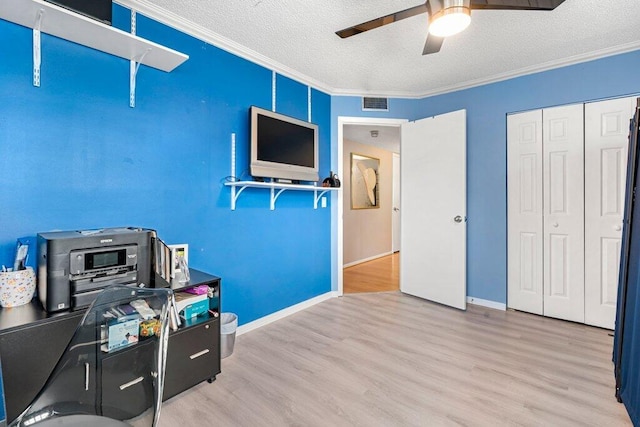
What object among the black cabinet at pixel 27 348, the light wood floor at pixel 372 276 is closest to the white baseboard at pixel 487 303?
the light wood floor at pixel 372 276

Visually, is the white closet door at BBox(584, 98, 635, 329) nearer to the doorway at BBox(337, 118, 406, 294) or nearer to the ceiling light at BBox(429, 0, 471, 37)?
the doorway at BBox(337, 118, 406, 294)

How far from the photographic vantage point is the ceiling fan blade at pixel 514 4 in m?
1.63

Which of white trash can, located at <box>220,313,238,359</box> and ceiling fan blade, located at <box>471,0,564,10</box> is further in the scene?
white trash can, located at <box>220,313,238,359</box>

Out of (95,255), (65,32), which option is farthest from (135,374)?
(65,32)

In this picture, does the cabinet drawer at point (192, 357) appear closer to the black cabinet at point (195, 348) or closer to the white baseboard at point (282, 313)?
the black cabinet at point (195, 348)

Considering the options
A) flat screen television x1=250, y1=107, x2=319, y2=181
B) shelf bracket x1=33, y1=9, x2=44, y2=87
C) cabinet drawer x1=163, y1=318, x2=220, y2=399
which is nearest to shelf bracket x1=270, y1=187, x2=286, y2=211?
flat screen television x1=250, y1=107, x2=319, y2=181

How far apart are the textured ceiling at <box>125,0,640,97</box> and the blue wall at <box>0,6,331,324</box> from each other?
0.68 feet

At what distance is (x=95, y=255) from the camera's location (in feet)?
5.10

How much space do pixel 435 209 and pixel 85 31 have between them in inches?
131

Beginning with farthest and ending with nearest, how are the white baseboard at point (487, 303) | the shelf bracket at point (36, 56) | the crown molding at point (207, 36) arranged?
the white baseboard at point (487, 303)
the crown molding at point (207, 36)
the shelf bracket at point (36, 56)

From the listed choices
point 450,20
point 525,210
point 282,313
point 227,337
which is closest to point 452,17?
point 450,20

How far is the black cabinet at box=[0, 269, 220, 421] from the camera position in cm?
105

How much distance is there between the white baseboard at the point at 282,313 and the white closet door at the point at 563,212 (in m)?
2.27

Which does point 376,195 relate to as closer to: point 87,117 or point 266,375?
point 266,375
